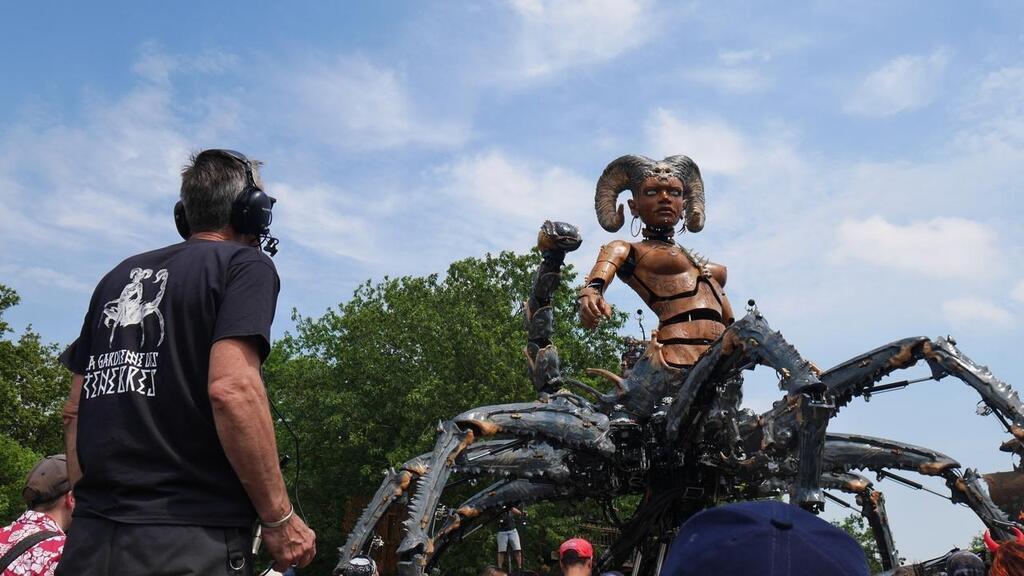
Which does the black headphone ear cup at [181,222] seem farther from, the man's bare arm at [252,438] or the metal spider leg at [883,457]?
the metal spider leg at [883,457]

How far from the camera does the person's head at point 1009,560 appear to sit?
99.0 inches

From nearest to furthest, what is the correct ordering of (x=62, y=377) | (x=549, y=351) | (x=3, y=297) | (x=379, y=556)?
(x=549, y=351), (x=379, y=556), (x=3, y=297), (x=62, y=377)

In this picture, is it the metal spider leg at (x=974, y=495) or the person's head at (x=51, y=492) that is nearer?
the person's head at (x=51, y=492)

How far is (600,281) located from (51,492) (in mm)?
5052

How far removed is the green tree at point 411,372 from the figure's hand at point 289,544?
880 inches

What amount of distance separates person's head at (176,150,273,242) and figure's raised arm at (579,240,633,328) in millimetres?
4955

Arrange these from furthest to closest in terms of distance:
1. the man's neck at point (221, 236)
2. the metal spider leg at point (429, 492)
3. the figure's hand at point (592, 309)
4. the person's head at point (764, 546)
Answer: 1. the figure's hand at point (592, 309)
2. the metal spider leg at point (429, 492)
3. the man's neck at point (221, 236)
4. the person's head at point (764, 546)

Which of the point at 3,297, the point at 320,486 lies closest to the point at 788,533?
the point at 320,486

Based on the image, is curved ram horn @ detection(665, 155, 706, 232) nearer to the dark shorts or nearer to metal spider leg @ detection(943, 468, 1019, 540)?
metal spider leg @ detection(943, 468, 1019, 540)

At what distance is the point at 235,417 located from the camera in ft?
8.69

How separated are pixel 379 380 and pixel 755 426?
2143 cm

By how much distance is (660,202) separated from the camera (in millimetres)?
8891

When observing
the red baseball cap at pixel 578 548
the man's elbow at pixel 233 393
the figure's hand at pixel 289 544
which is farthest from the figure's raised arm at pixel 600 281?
the man's elbow at pixel 233 393

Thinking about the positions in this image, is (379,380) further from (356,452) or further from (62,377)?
(62,377)
